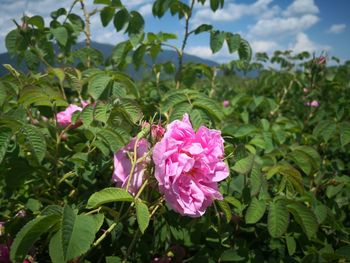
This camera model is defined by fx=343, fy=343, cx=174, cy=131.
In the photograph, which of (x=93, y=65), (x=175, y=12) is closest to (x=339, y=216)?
(x=175, y=12)

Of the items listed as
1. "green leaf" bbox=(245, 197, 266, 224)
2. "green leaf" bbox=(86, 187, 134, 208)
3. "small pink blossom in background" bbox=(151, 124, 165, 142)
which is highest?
"small pink blossom in background" bbox=(151, 124, 165, 142)

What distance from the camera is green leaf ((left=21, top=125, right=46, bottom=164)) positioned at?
3.54ft

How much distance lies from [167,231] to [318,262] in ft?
1.99

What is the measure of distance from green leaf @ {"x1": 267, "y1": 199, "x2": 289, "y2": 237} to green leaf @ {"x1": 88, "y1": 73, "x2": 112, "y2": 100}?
0.81 meters

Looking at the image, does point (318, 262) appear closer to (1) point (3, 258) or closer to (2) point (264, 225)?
(2) point (264, 225)

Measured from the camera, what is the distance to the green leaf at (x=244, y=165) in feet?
4.12

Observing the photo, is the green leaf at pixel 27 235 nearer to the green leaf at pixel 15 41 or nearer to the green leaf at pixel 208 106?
the green leaf at pixel 208 106

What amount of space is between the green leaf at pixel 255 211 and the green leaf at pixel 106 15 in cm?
137

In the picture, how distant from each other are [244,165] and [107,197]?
1.90 ft

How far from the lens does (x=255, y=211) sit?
1.33 metres

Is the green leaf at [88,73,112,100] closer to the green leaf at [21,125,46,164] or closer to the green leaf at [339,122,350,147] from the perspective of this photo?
the green leaf at [21,125,46,164]

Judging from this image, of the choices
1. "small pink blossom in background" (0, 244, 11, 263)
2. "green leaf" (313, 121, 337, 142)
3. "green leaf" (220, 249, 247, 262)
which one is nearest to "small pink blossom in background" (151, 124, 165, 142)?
"green leaf" (220, 249, 247, 262)

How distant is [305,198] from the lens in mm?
1551

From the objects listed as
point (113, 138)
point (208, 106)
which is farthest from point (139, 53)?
point (113, 138)
